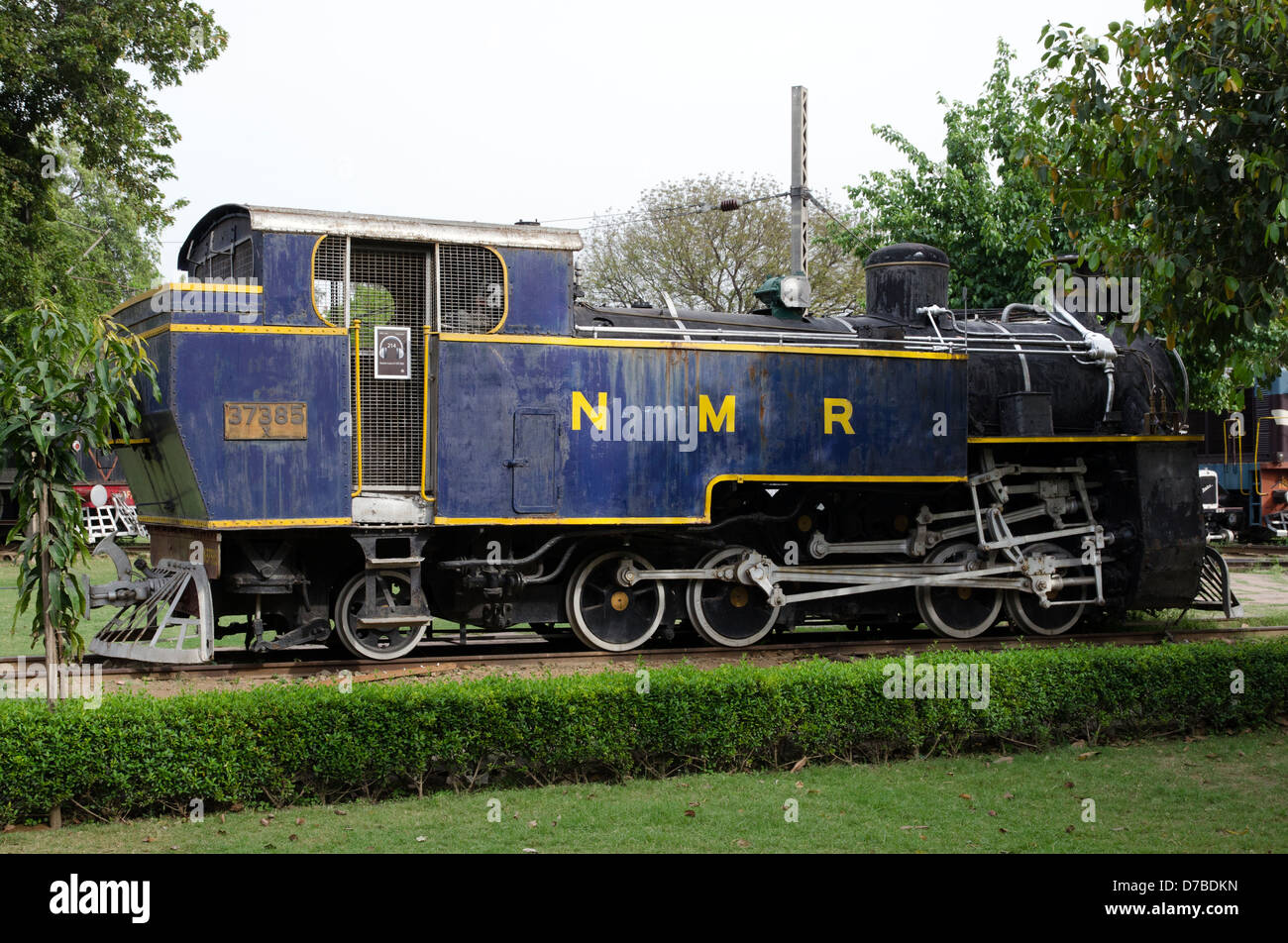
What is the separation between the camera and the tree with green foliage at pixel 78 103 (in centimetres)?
1861

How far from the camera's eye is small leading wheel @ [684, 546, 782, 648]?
1002 centimetres

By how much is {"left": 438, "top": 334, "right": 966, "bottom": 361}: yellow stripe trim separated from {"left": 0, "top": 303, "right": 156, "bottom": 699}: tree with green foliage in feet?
8.90

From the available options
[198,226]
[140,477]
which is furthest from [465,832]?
[198,226]

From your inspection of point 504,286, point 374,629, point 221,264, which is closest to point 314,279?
point 221,264

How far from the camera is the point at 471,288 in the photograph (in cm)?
909

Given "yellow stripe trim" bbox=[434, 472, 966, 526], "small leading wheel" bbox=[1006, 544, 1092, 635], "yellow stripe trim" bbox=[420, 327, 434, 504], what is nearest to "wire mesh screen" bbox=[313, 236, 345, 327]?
"yellow stripe trim" bbox=[420, 327, 434, 504]

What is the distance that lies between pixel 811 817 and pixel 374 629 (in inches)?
165

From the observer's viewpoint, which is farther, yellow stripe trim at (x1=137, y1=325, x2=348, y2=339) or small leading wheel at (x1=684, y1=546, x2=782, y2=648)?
small leading wheel at (x1=684, y1=546, x2=782, y2=648)

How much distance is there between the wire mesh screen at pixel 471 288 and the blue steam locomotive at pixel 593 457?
21mm

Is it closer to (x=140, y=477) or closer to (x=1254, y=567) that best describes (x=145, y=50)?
(x=140, y=477)

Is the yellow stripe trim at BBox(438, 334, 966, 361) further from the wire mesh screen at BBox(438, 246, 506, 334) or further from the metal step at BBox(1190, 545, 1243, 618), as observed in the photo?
the metal step at BBox(1190, 545, 1243, 618)

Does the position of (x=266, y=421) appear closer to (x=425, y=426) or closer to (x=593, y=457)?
(x=425, y=426)

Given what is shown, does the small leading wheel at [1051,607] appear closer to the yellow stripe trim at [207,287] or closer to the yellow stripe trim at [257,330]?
the yellow stripe trim at [257,330]
